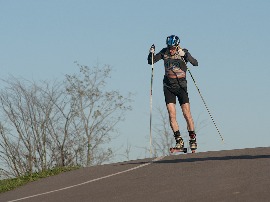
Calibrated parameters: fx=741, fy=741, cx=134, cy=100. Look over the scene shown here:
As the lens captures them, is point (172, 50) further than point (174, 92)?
No

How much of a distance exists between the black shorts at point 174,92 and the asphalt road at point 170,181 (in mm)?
1247

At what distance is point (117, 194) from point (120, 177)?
2063 mm

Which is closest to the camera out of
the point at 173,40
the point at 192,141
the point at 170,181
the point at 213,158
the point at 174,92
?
the point at 170,181

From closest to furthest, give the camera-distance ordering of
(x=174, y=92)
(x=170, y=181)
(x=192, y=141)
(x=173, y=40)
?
(x=170, y=181), (x=173, y=40), (x=174, y=92), (x=192, y=141)

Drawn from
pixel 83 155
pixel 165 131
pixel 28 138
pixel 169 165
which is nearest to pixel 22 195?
pixel 169 165

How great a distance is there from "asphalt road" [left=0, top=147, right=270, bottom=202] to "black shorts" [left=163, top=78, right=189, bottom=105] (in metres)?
1.25

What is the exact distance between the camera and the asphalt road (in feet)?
30.9

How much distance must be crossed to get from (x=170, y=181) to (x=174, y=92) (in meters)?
5.09

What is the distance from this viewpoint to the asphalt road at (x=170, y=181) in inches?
371

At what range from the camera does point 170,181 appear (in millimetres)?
11094

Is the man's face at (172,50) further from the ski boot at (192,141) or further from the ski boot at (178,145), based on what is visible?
the ski boot at (192,141)

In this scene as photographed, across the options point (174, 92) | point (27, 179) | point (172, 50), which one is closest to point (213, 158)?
point (174, 92)

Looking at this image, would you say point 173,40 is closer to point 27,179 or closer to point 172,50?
point 172,50

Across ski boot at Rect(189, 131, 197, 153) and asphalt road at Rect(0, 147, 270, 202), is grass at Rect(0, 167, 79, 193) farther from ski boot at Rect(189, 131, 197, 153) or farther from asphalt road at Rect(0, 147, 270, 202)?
ski boot at Rect(189, 131, 197, 153)
